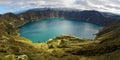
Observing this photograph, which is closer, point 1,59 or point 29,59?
point 1,59

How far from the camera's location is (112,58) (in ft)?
651

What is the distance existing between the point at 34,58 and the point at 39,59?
447cm

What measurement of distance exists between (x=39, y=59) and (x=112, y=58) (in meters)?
59.4

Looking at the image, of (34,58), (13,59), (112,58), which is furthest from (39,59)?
(112,58)

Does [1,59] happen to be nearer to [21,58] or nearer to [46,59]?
[21,58]

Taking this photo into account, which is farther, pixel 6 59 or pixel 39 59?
pixel 39 59

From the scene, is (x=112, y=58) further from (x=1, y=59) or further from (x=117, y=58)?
(x=1, y=59)

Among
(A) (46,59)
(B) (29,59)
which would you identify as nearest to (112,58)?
(A) (46,59)

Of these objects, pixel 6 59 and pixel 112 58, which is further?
pixel 112 58

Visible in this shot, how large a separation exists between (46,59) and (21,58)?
22.0 metres

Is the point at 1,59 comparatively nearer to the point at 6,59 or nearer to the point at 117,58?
the point at 6,59

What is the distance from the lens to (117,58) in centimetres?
19138

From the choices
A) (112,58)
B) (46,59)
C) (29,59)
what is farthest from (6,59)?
(112,58)

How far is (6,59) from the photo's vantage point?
592 feet
